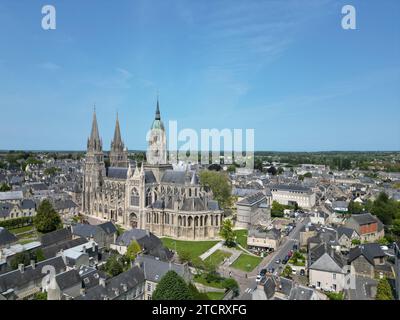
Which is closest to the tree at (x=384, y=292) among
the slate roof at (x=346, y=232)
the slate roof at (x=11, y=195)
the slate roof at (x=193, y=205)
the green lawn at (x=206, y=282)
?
the green lawn at (x=206, y=282)

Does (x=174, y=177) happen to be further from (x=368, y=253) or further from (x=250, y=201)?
(x=368, y=253)

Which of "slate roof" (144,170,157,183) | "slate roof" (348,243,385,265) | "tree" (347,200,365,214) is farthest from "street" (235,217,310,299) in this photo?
"slate roof" (144,170,157,183)

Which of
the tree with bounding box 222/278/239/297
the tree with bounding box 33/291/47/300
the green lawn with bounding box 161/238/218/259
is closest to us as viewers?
the tree with bounding box 33/291/47/300

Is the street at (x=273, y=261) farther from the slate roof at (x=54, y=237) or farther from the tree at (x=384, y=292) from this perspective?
the slate roof at (x=54, y=237)

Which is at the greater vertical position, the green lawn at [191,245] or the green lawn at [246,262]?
the green lawn at [191,245]

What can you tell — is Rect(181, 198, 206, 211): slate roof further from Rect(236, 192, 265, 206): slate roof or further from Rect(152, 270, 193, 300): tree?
Rect(152, 270, 193, 300): tree
